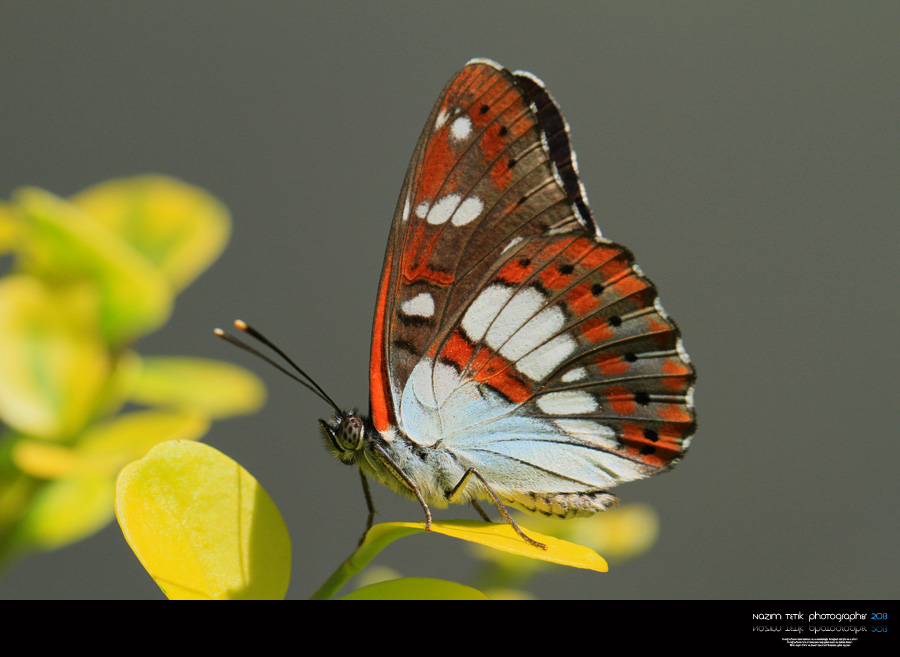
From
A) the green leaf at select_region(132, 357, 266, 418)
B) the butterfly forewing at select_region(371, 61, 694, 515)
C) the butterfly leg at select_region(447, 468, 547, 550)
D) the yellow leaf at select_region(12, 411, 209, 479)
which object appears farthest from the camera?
the butterfly forewing at select_region(371, 61, 694, 515)

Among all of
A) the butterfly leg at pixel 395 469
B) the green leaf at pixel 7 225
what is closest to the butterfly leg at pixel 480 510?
the butterfly leg at pixel 395 469

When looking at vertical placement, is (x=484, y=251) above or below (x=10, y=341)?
above

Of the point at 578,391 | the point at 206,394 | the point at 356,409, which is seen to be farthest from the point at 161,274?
the point at 578,391

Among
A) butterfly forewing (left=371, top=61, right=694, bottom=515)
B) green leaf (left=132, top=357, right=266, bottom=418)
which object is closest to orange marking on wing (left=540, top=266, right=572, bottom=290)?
butterfly forewing (left=371, top=61, right=694, bottom=515)

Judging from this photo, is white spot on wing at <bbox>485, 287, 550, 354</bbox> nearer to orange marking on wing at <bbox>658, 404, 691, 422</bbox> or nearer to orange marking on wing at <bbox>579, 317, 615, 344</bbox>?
orange marking on wing at <bbox>579, 317, 615, 344</bbox>

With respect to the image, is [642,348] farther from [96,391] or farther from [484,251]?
[96,391]

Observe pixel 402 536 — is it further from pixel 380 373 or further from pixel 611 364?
pixel 611 364

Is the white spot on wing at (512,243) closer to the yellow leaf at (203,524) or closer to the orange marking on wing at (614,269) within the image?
the orange marking on wing at (614,269)
